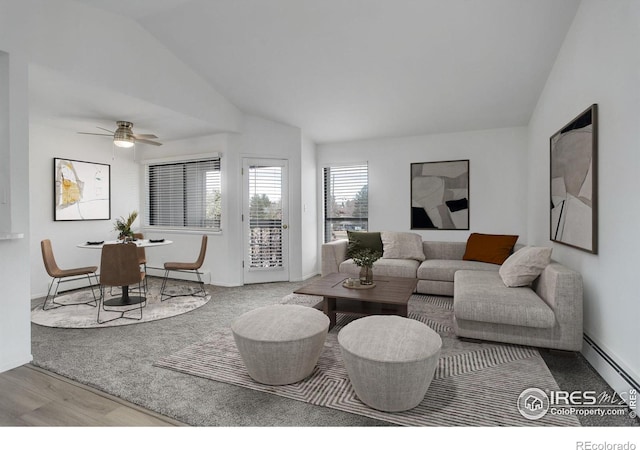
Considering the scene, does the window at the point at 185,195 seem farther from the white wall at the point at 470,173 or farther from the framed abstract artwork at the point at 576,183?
the framed abstract artwork at the point at 576,183

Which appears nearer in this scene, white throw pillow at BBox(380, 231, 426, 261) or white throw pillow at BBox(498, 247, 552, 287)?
white throw pillow at BBox(498, 247, 552, 287)

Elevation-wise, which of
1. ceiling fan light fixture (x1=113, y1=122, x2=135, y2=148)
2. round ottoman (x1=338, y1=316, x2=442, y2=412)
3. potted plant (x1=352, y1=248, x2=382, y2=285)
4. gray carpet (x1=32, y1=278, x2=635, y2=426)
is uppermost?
ceiling fan light fixture (x1=113, y1=122, x2=135, y2=148)

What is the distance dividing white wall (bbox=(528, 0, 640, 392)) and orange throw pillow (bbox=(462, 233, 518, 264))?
1346 millimetres

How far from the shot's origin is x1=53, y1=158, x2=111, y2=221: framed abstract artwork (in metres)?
4.85

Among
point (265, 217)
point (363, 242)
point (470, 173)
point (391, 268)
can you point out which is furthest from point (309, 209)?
point (470, 173)

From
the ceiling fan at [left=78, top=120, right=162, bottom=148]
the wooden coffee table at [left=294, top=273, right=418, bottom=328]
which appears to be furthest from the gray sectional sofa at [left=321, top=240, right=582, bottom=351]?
the ceiling fan at [left=78, top=120, right=162, bottom=148]

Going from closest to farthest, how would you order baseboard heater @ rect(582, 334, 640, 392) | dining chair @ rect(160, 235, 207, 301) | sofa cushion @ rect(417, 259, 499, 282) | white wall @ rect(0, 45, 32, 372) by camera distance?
baseboard heater @ rect(582, 334, 640, 392) → white wall @ rect(0, 45, 32, 372) → sofa cushion @ rect(417, 259, 499, 282) → dining chair @ rect(160, 235, 207, 301)

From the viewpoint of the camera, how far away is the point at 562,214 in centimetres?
321

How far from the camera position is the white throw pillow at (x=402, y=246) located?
491 centimetres

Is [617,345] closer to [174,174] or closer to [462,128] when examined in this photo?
[462,128]

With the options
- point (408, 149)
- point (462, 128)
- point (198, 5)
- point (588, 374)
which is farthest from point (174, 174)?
point (588, 374)

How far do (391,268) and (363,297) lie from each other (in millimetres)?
1567

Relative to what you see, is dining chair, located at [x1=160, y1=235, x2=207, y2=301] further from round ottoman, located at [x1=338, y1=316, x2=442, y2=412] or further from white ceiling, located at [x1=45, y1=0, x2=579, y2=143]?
round ottoman, located at [x1=338, y1=316, x2=442, y2=412]

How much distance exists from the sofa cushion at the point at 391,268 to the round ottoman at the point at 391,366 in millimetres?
2517
